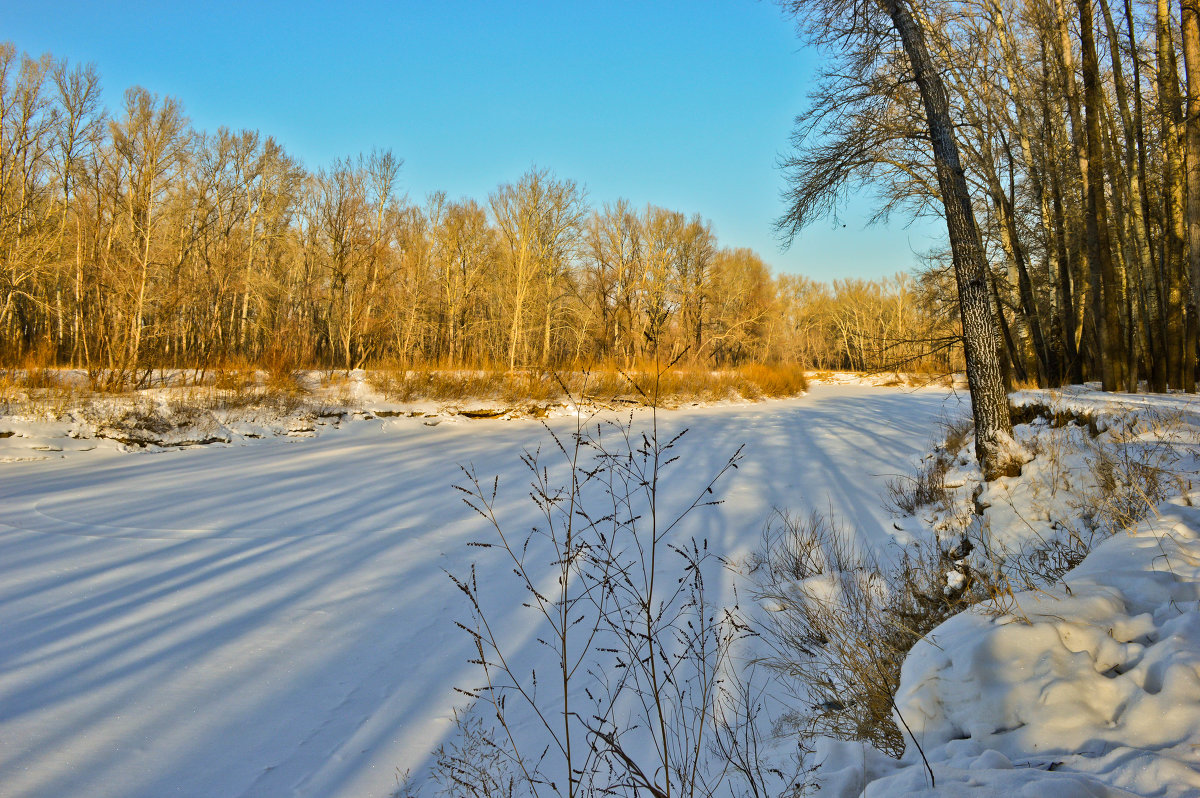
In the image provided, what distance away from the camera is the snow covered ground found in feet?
7.98

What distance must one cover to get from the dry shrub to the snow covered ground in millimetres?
560

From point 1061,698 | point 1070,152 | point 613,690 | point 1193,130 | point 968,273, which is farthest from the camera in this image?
point 1070,152

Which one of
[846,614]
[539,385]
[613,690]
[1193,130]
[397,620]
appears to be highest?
[1193,130]

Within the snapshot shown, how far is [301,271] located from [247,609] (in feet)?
115

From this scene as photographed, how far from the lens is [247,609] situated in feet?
12.4

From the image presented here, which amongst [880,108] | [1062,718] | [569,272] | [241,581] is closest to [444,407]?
[241,581]

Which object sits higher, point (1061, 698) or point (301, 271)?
point (301, 271)

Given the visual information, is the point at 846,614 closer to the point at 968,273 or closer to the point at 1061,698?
the point at 1061,698

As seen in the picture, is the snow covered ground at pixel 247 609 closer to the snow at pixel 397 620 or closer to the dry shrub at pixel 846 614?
the snow at pixel 397 620

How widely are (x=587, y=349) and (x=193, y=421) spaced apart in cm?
2082

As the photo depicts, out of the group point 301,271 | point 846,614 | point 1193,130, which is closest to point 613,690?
point 846,614

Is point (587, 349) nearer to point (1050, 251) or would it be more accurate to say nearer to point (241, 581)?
point (1050, 251)

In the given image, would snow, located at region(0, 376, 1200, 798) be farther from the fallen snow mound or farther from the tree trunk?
the tree trunk

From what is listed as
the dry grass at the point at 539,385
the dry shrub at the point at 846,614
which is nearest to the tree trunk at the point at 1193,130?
the dry shrub at the point at 846,614
